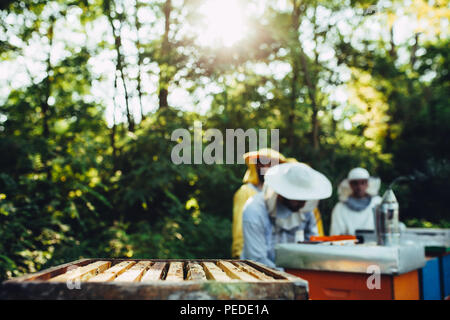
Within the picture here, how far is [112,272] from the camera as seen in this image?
1188 mm

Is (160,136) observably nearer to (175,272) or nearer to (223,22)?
(223,22)

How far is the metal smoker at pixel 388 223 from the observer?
2.37 metres

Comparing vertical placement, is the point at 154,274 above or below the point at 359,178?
below

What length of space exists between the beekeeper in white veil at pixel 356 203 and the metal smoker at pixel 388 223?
187 cm

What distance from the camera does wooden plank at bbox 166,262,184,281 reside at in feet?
3.65

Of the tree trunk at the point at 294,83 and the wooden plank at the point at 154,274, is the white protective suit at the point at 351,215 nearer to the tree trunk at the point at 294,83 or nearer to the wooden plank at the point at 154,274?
the tree trunk at the point at 294,83

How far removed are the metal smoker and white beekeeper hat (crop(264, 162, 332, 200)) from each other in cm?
36

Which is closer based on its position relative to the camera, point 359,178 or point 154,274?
point 154,274

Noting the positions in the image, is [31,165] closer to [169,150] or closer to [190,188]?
[169,150]

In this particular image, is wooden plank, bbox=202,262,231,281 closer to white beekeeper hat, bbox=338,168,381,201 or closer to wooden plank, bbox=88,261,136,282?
wooden plank, bbox=88,261,136,282

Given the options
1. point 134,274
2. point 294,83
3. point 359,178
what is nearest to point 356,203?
point 359,178

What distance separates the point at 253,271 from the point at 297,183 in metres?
1.53
